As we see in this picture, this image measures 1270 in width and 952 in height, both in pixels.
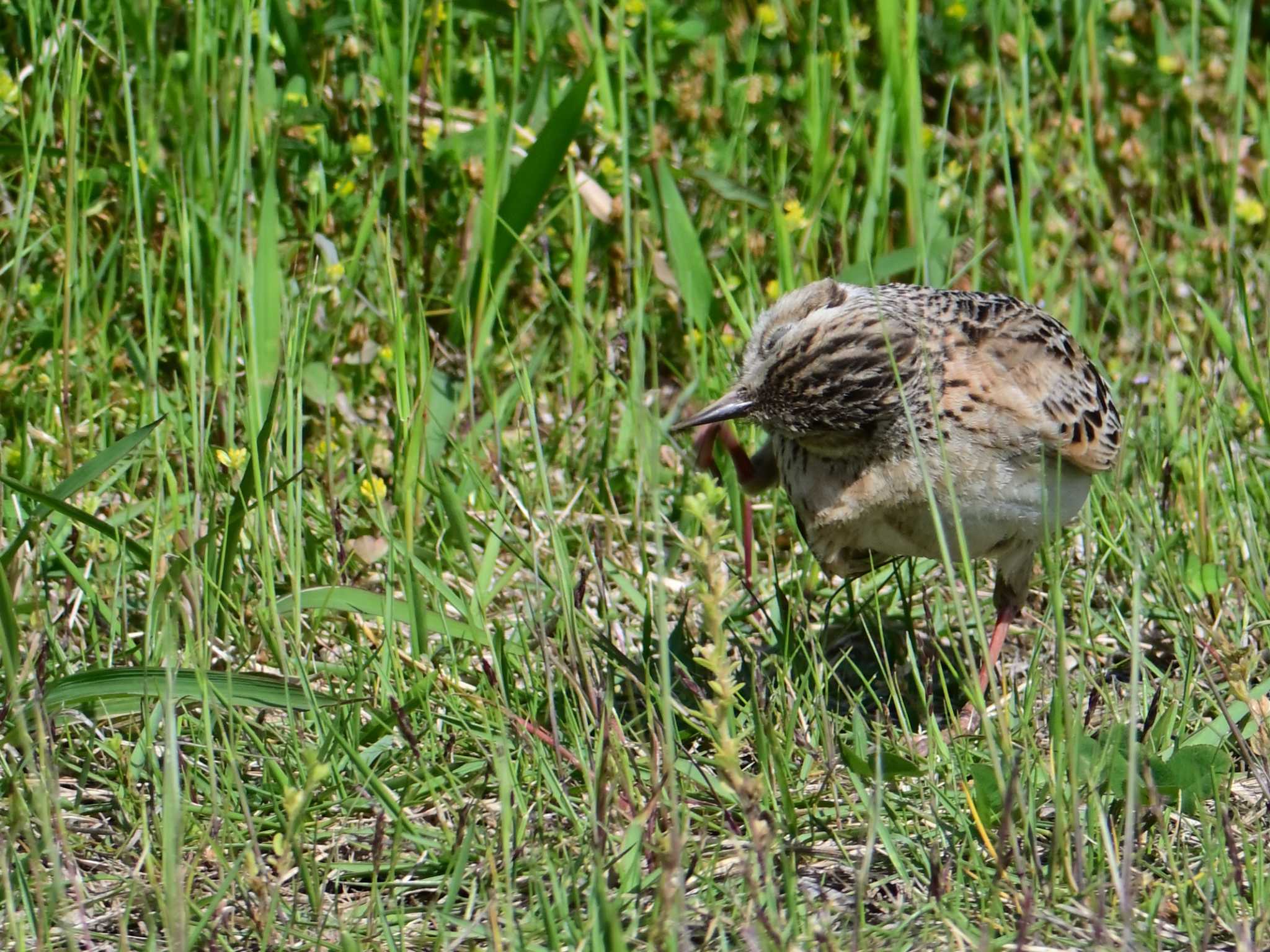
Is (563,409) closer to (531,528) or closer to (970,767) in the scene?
(531,528)

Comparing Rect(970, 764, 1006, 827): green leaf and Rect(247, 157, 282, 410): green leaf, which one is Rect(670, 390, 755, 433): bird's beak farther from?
Rect(247, 157, 282, 410): green leaf

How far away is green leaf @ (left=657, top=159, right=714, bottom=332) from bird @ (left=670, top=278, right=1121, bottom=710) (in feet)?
3.79

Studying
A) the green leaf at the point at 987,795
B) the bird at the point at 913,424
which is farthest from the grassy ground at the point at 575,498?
the bird at the point at 913,424

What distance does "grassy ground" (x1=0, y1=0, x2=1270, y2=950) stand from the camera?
11.1 ft

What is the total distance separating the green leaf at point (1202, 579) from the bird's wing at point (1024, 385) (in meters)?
0.49

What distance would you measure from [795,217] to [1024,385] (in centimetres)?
190

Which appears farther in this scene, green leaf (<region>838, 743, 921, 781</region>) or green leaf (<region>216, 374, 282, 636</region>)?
green leaf (<region>216, 374, 282, 636</region>)

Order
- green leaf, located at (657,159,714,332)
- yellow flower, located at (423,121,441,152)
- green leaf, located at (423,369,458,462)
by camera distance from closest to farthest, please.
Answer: green leaf, located at (423,369,458,462) → green leaf, located at (657,159,714,332) → yellow flower, located at (423,121,441,152)

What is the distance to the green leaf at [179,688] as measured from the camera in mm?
3709

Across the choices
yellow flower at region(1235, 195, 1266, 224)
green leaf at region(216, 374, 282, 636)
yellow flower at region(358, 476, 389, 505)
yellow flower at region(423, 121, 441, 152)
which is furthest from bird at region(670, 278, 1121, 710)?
yellow flower at region(1235, 195, 1266, 224)

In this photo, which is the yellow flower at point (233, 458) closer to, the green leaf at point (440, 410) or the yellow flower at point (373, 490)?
the yellow flower at point (373, 490)

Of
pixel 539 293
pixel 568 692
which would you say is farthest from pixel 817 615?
pixel 539 293

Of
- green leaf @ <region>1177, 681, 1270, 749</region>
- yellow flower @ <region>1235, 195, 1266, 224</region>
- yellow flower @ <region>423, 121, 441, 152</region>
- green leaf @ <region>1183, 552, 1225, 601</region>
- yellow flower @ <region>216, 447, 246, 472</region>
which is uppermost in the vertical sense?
yellow flower @ <region>423, 121, 441, 152</region>

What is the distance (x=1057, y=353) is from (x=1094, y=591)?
84 cm
